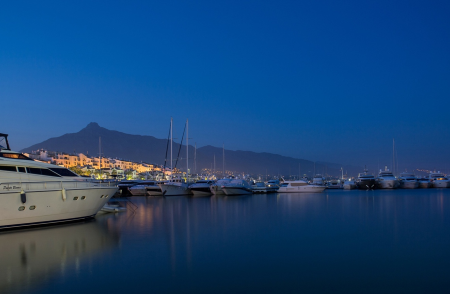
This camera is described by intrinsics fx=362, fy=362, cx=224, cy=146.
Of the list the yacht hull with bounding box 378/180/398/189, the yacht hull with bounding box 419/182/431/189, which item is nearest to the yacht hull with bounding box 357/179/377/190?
the yacht hull with bounding box 378/180/398/189

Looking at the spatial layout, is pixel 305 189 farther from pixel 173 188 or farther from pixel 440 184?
pixel 440 184

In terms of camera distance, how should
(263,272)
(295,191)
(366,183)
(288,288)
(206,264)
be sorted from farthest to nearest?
(366,183)
(295,191)
(206,264)
(263,272)
(288,288)

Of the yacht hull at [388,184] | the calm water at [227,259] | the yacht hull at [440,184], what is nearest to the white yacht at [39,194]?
the calm water at [227,259]

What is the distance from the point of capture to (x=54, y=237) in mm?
16938

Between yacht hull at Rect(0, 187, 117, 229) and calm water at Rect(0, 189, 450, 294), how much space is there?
0.96 meters

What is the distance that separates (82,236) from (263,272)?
10291mm

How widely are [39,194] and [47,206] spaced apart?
104 cm

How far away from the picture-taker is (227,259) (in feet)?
41.2

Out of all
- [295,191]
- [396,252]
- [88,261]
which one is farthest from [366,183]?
[88,261]

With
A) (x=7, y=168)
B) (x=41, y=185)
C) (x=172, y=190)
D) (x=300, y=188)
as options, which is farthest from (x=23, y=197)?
(x=300, y=188)

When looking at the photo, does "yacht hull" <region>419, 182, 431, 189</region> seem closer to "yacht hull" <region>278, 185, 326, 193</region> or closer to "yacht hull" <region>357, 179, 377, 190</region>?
"yacht hull" <region>357, 179, 377, 190</region>

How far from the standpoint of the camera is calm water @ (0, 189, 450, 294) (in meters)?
9.60

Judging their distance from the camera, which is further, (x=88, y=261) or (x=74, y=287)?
(x=88, y=261)

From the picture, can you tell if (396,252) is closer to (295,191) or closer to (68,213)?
(68,213)
